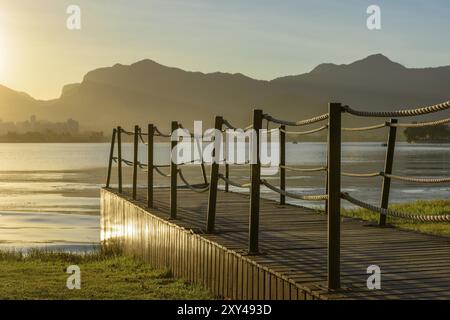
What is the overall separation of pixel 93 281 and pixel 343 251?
3463 millimetres

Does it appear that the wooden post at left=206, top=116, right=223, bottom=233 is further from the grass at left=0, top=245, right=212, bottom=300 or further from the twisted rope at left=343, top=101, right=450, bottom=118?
the twisted rope at left=343, top=101, right=450, bottom=118

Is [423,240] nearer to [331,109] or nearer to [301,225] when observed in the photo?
[301,225]

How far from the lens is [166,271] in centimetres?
916

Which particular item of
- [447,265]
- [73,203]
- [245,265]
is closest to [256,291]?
[245,265]

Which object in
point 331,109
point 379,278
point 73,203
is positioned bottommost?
point 73,203

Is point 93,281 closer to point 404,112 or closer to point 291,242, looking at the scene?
point 291,242

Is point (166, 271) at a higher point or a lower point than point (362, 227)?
lower

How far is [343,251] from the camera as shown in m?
7.03

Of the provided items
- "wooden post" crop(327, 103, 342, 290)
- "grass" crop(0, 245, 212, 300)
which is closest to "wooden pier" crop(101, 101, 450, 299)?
"wooden post" crop(327, 103, 342, 290)

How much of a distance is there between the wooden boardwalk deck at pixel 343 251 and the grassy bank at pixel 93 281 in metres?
0.72

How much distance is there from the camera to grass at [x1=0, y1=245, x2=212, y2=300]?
7.79m

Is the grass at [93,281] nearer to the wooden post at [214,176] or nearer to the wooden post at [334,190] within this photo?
the wooden post at [214,176]

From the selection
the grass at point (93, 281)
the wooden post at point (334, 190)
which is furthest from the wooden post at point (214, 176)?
the wooden post at point (334, 190)

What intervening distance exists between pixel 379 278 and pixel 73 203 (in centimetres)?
3106
